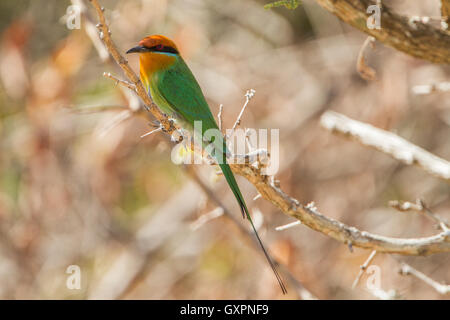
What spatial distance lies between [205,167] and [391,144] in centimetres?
282

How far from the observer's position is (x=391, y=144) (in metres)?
2.69

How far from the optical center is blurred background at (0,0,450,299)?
455 cm

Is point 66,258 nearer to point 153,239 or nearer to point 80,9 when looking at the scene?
point 153,239

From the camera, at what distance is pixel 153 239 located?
5.07 m

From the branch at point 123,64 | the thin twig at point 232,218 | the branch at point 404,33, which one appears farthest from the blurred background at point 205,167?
the branch at point 123,64

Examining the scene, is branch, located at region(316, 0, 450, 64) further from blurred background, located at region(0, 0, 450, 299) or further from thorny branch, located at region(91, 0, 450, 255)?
blurred background, located at region(0, 0, 450, 299)

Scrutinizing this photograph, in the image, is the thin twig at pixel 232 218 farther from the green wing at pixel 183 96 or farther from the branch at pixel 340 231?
the branch at pixel 340 231

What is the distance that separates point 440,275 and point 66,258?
335 cm

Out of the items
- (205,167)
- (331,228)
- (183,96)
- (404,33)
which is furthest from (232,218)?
(205,167)

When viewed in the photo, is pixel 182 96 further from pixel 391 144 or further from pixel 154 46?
pixel 391 144

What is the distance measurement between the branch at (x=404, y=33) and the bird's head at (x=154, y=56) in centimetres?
112

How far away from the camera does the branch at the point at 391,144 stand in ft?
8.27

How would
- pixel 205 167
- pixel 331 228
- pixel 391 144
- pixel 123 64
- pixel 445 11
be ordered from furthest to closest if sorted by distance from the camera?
pixel 205 167 → pixel 391 144 → pixel 445 11 → pixel 331 228 → pixel 123 64

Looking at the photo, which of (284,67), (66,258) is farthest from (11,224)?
(284,67)
